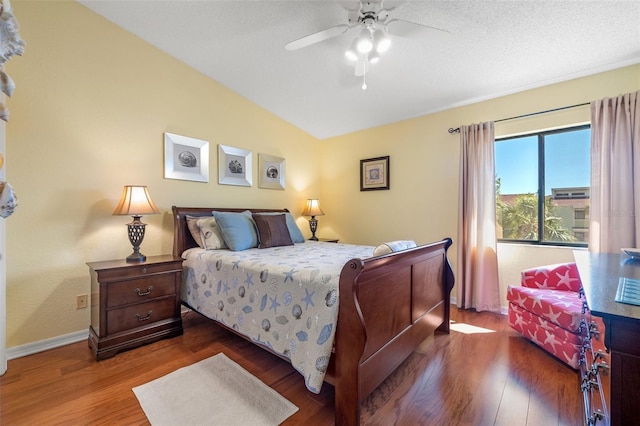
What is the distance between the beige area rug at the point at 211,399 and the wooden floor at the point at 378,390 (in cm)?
7

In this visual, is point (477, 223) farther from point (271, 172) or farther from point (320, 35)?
point (271, 172)

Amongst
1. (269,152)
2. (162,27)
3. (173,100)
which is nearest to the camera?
(162,27)

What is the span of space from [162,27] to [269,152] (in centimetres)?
187

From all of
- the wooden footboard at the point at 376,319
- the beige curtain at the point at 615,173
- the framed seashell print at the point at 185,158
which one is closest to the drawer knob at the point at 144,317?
the framed seashell print at the point at 185,158

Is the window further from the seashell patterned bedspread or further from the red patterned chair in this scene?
the seashell patterned bedspread

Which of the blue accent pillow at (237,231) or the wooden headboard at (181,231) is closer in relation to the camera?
the blue accent pillow at (237,231)

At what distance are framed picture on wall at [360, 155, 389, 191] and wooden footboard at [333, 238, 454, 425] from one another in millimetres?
1894

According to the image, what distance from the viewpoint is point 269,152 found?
3992mm

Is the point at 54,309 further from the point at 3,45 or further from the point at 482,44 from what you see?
the point at 482,44

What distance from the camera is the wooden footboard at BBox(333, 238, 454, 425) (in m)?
1.31

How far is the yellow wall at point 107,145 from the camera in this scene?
2.15 meters

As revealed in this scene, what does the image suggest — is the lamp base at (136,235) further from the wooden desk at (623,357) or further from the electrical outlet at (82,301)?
the wooden desk at (623,357)

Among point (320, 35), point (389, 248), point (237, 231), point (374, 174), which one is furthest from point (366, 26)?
point (374, 174)

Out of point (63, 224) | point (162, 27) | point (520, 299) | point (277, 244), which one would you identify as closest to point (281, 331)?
point (277, 244)
